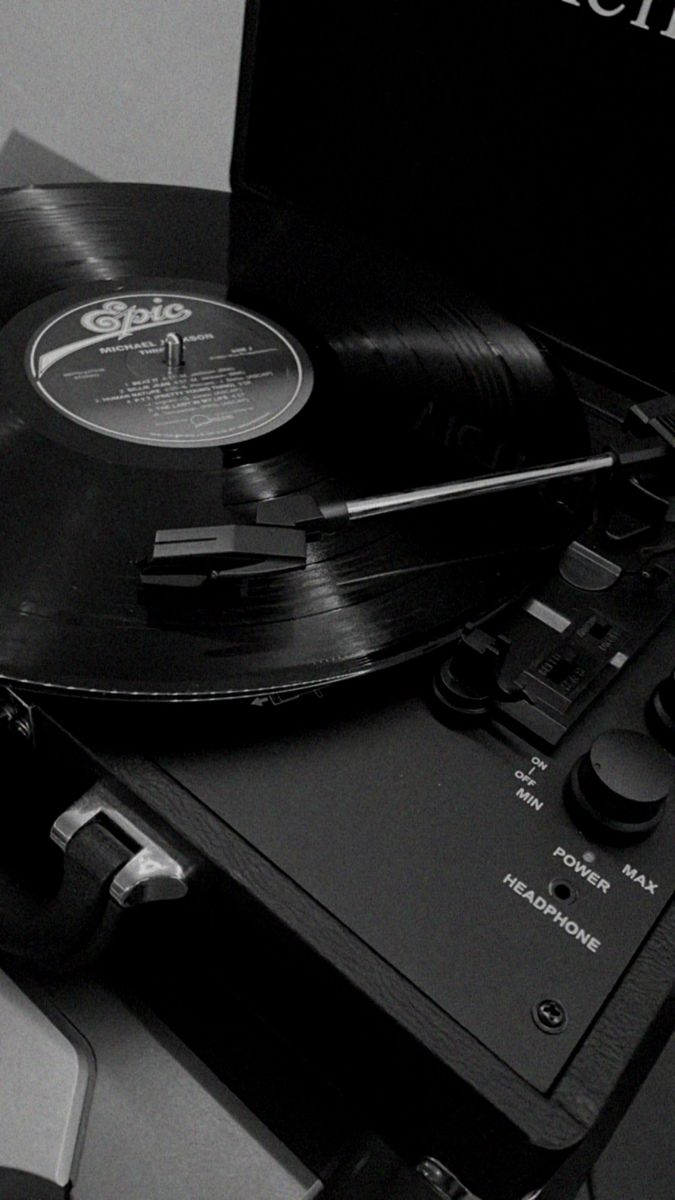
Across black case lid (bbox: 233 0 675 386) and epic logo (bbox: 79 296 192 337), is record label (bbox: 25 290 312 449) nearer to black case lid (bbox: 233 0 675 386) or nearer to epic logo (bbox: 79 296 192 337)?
epic logo (bbox: 79 296 192 337)

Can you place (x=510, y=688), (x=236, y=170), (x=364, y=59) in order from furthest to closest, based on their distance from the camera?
(x=236, y=170) < (x=364, y=59) < (x=510, y=688)

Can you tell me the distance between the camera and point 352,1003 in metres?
0.47

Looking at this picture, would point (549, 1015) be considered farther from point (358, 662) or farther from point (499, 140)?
point (499, 140)

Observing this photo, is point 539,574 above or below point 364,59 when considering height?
below

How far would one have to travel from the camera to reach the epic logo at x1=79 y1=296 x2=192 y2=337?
30.2 inches

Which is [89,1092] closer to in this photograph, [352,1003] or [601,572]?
[352,1003]

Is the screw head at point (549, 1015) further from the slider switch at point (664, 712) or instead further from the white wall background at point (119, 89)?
the white wall background at point (119, 89)

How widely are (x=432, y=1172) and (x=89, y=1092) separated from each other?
0.65 ft

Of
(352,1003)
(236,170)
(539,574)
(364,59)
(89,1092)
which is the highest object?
(364,59)

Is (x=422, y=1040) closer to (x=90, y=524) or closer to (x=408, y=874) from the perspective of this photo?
(x=408, y=874)

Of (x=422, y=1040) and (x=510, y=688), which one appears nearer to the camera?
(x=422, y=1040)

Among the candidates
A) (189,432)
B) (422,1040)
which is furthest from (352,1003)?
(189,432)

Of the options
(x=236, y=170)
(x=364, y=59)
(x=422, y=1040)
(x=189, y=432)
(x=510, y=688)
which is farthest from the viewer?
(x=236, y=170)

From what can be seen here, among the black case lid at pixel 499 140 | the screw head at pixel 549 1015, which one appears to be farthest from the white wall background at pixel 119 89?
the screw head at pixel 549 1015
